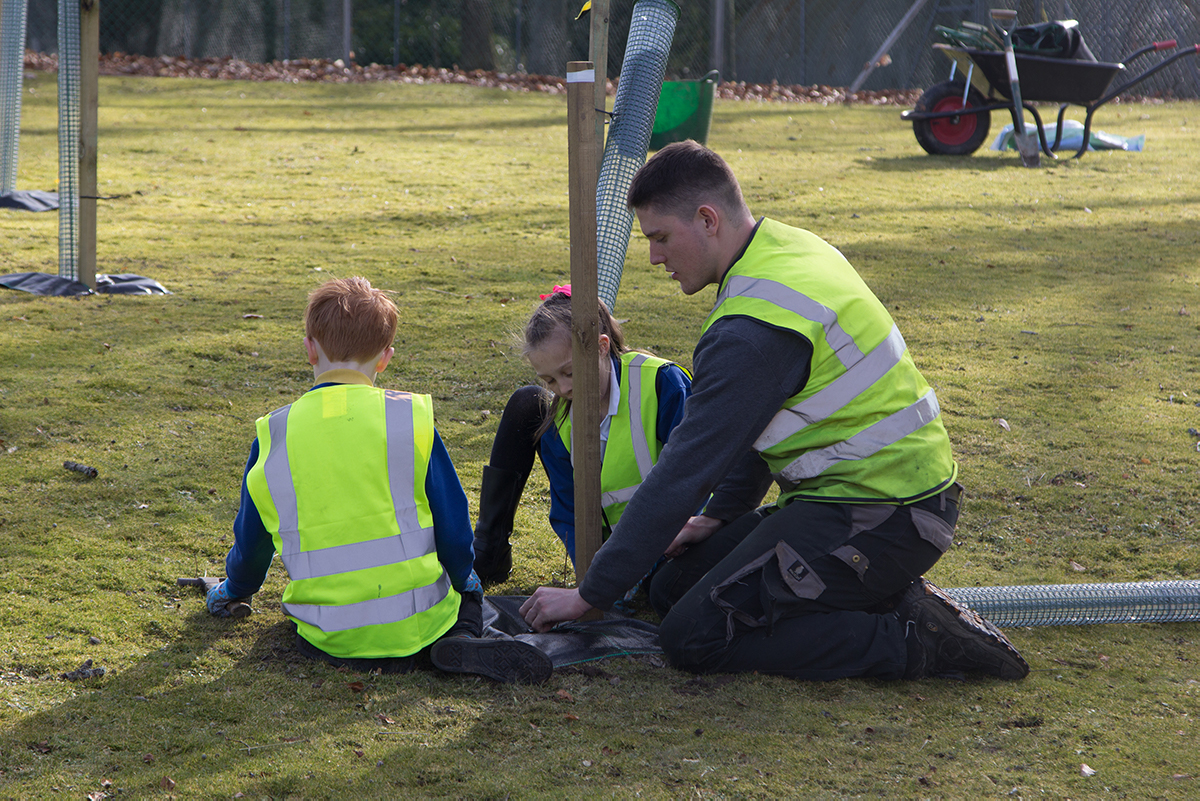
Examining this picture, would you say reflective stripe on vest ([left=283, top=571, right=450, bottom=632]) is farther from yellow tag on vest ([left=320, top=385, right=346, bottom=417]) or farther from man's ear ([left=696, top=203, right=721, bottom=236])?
man's ear ([left=696, top=203, right=721, bottom=236])

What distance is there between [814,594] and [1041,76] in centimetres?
1070

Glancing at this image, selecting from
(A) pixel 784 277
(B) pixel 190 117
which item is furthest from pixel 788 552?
(B) pixel 190 117

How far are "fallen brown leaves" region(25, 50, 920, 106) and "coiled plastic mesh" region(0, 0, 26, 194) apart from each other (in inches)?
370

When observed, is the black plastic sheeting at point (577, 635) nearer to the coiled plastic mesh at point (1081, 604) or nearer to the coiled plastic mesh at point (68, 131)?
the coiled plastic mesh at point (1081, 604)

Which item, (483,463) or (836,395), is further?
(483,463)

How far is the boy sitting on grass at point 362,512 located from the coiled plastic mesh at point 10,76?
7138mm

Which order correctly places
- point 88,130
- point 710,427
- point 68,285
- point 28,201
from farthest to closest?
point 28,201 < point 68,285 < point 88,130 < point 710,427

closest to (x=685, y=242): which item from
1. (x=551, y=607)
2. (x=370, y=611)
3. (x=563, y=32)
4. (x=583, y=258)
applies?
(x=583, y=258)

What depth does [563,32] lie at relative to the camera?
2100 cm

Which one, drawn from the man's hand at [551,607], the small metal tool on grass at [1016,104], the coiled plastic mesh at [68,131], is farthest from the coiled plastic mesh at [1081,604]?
the small metal tool on grass at [1016,104]

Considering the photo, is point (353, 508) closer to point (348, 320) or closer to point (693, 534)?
point (348, 320)

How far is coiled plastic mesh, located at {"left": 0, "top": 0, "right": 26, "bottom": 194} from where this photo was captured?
27.2 feet

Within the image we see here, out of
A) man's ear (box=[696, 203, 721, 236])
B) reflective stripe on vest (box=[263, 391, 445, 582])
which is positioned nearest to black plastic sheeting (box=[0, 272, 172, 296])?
reflective stripe on vest (box=[263, 391, 445, 582])

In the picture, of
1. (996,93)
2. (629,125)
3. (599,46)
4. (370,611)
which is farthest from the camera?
(996,93)
